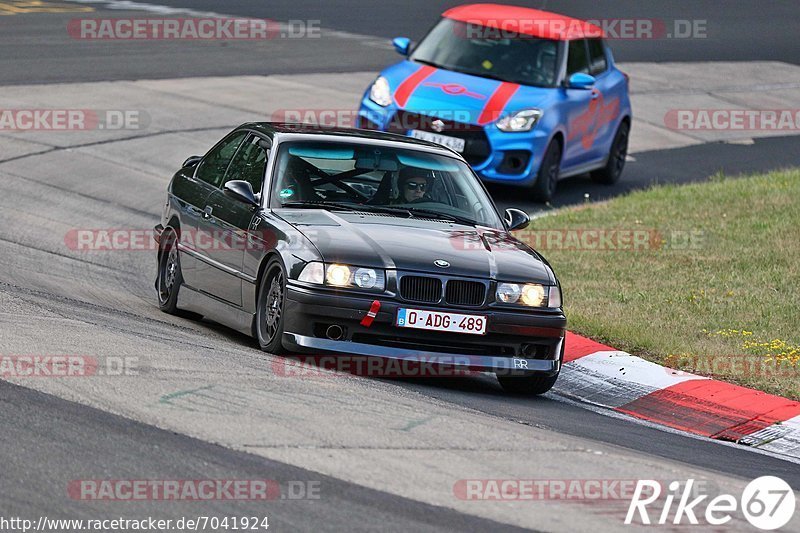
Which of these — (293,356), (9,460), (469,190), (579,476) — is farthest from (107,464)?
(469,190)

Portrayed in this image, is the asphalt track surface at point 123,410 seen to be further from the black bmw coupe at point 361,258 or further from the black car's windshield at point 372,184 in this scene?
the black car's windshield at point 372,184

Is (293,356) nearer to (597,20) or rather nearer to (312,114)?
(312,114)

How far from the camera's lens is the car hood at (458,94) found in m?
15.4

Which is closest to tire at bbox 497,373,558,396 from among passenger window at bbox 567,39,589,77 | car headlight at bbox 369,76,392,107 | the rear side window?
car headlight at bbox 369,76,392,107

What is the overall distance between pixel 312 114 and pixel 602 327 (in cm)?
925

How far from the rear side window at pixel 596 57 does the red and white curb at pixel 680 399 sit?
8.02 m

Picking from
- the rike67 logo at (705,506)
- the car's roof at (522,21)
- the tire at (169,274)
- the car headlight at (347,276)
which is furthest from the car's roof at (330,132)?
the car's roof at (522,21)

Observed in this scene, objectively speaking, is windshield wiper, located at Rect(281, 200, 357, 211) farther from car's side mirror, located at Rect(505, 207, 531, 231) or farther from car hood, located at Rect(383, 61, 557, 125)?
car hood, located at Rect(383, 61, 557, 125)

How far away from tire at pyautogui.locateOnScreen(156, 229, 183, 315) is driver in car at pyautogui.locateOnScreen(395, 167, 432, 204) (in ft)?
5.89

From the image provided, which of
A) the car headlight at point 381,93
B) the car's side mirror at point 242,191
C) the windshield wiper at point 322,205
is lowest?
the car headlight at point 381,93

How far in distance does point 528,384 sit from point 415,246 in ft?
3.79

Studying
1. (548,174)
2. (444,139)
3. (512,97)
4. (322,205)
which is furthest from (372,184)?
(548,174)

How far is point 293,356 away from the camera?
8.63 m

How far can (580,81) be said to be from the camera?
1641cm
